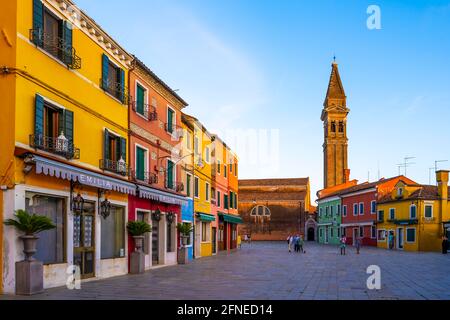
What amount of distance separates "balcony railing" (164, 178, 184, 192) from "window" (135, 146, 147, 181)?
113 inches

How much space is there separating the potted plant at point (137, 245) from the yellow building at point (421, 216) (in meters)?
34.3

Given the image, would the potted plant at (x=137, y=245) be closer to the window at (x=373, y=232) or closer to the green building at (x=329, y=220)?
the window at (x=373, y=232)

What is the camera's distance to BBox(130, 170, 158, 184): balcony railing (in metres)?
21.0

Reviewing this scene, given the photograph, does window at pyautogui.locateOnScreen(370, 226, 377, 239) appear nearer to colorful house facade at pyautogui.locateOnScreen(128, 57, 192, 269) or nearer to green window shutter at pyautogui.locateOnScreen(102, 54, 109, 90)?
colorful house facade at pyautogui.locateOnScreen(128, 57, 192, 269)

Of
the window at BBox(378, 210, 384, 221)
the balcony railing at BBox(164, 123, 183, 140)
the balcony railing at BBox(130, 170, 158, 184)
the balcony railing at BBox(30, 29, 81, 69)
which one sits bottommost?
the window at BBox(378, 210, 384, 221)

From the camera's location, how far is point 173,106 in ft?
88.2

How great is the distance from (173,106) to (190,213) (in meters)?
7.33

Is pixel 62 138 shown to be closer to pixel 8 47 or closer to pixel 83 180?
pixel 83 180

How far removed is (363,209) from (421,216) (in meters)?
12.4

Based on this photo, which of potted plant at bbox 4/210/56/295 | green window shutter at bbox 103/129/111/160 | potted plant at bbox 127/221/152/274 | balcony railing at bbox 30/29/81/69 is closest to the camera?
potted plant at bbox 4/210/56/295

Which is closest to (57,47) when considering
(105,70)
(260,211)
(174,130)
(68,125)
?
(68,125)

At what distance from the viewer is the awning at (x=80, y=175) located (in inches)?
534

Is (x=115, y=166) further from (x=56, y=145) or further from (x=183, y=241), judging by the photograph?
(x=183, y=241)

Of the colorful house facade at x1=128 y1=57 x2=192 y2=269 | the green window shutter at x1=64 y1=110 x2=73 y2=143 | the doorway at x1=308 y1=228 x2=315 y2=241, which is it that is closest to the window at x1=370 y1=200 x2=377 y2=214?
the doorway at x1=308 y1=228 x2=315 y2=241
